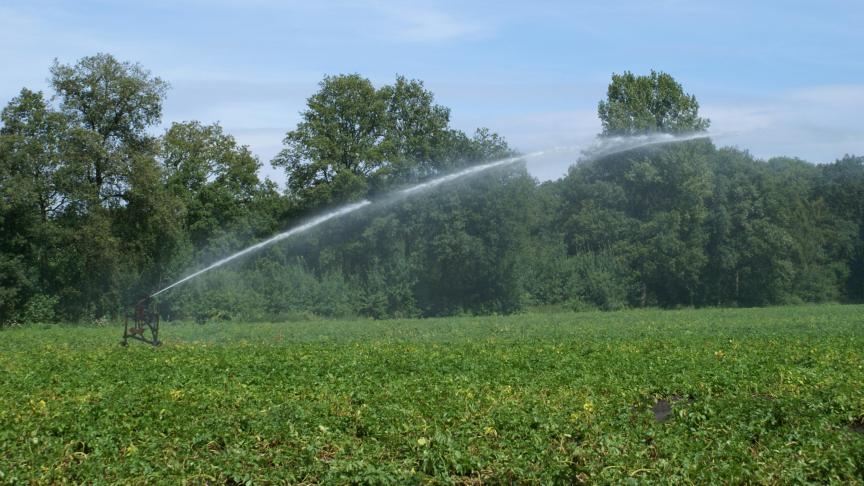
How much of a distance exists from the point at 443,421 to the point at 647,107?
49.8 metres

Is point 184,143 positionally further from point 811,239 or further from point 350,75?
point 811,239

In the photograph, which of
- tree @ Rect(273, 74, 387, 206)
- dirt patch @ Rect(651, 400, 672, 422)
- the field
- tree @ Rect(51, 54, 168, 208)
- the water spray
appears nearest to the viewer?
the field

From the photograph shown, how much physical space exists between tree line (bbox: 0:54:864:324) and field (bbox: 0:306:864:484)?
29.2 m

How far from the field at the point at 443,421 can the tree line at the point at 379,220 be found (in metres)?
29.2

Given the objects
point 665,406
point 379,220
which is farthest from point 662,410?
point 379,220

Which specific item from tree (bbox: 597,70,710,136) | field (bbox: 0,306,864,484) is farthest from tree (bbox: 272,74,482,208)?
field (bbox: 0,306,864,484)

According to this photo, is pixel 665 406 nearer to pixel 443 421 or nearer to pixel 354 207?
pixel 443 421

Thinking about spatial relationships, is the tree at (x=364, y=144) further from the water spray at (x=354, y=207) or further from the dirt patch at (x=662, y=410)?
the dirt patch at (x=662, y=410)

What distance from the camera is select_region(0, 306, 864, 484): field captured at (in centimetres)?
916

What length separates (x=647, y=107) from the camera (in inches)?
2244

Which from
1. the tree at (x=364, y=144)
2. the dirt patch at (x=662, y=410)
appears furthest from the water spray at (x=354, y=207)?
the dirt patch at (x=662, y=410)

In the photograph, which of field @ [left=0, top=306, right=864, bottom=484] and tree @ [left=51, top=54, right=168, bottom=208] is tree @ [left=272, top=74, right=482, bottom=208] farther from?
field @ [left=0, top=306, right=864, bottom=484]

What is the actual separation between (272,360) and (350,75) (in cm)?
4178

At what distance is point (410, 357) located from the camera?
16.6 metres
